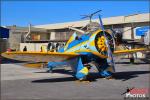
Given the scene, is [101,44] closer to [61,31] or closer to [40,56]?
[40,56]

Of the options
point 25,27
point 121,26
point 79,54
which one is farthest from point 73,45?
point 25,27

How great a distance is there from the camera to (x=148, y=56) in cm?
3622

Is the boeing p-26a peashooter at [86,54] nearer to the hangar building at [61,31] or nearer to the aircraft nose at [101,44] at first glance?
the aircraft nose at [101,44]

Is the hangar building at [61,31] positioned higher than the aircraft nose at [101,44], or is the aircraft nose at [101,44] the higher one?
the hangar building at [61,31]

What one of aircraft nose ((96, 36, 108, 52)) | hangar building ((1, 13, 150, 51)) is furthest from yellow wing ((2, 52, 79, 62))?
hangar building ((1, 13, 150, 51))

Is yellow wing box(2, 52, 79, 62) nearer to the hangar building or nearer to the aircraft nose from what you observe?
the aircraft nose

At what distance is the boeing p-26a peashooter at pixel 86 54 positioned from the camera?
13.8 metres

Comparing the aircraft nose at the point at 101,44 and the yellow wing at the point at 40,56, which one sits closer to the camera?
the yellow wing at the point at 40,56

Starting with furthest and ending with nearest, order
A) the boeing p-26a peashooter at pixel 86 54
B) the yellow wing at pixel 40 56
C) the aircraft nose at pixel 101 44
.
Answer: the aircraft nose at pixel 101 44 → the boeing p-26a peashooter at pixel 86 54 → the yellow wing at pixel 40 56

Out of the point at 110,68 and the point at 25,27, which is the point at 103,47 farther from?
the point at 25,27

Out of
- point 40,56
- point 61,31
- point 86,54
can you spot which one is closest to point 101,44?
point 86,54

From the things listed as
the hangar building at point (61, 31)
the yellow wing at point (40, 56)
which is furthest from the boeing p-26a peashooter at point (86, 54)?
the hangar building at point (61, 31)

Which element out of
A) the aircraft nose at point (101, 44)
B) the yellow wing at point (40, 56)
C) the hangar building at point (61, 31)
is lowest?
the yellow wing at point (40, 56)

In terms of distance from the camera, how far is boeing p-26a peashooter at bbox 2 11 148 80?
13778 millimetres
